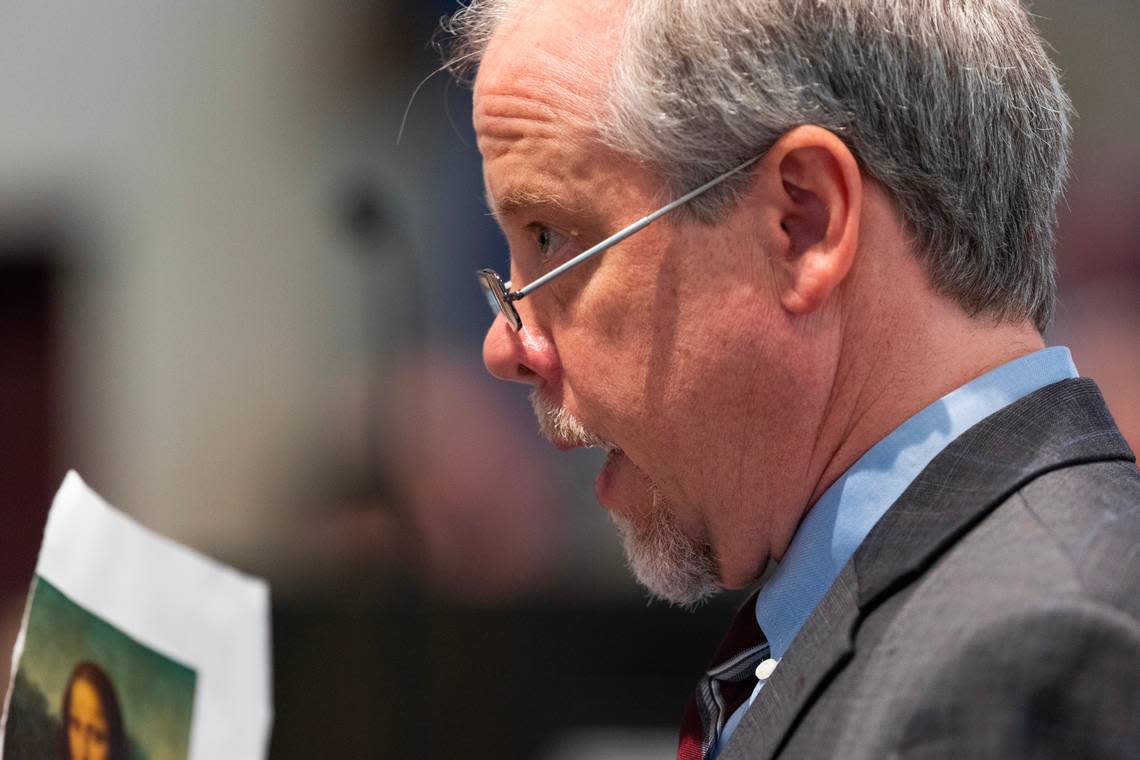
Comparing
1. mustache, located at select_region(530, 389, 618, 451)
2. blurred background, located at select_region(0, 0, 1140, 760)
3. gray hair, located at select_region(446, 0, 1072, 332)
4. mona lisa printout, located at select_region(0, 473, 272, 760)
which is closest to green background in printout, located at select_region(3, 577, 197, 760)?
mona lisa printout, located at select_region(0, 473, 272, 760)

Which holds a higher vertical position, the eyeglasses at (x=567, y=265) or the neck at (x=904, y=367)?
the eyeglasses at (x=567, y=265)

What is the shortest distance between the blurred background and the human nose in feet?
7.98

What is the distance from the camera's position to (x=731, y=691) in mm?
1500

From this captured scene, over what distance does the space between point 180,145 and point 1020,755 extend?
16.2 feet

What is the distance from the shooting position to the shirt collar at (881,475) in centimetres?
135

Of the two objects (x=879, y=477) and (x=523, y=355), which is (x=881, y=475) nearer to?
(x=879, y=477)

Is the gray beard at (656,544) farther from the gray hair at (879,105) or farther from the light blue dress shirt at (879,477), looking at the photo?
the gray hair at (879,105)

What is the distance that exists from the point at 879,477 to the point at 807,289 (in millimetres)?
204

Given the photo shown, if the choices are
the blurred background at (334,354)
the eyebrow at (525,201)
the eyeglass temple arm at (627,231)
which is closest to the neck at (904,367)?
the eyeglass temple arm at (627,231)

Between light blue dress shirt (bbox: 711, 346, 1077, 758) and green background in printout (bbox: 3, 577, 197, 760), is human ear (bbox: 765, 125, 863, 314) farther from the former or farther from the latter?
green background in printout (bbox: 3, 577, 197, 760)

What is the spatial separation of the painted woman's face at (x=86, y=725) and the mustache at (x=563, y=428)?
0.58 m

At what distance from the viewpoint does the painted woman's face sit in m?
1.38

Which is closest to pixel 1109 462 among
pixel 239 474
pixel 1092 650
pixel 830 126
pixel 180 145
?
pixel 1092 650

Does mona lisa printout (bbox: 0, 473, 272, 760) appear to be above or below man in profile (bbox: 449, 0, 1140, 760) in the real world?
below
